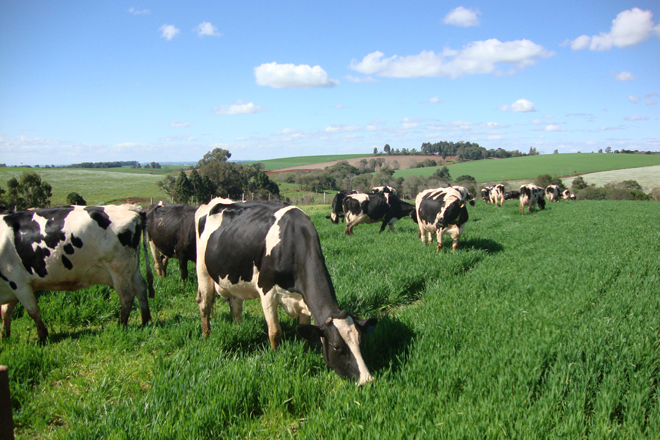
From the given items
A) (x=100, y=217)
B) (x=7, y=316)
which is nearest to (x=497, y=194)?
(x=100, y=217)

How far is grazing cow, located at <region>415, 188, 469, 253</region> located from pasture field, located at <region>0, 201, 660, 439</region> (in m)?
4.32

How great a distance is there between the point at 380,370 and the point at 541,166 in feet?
322

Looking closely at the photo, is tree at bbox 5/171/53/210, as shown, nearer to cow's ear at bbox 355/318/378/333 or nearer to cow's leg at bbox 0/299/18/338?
cow's leg at bbox 0/299/18/338

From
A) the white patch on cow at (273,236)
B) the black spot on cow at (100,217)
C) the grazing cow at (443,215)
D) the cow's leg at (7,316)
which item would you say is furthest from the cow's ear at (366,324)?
the grazing cow at (443,215)

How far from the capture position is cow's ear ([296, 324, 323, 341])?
3.95m

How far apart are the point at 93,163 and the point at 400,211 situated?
13271 cm

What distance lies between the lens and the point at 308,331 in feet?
13.1

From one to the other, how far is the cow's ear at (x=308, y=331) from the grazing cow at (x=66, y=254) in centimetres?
330

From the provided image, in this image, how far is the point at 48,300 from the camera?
696 centimetres

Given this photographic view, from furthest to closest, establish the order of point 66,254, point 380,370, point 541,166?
1. point 541,166
2. point 66,254
3. point 380,370

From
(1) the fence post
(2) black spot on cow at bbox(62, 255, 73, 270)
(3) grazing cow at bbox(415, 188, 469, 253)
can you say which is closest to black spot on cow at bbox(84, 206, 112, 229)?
(2) black spot on cow at bbox(62, 255, 73, 270)

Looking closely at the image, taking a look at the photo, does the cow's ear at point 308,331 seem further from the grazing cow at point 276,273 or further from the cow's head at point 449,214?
the cow's head at point 449,214

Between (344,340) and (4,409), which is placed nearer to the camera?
(4,409)

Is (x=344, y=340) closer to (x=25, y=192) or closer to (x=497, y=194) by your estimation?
(x=497, y=194)
